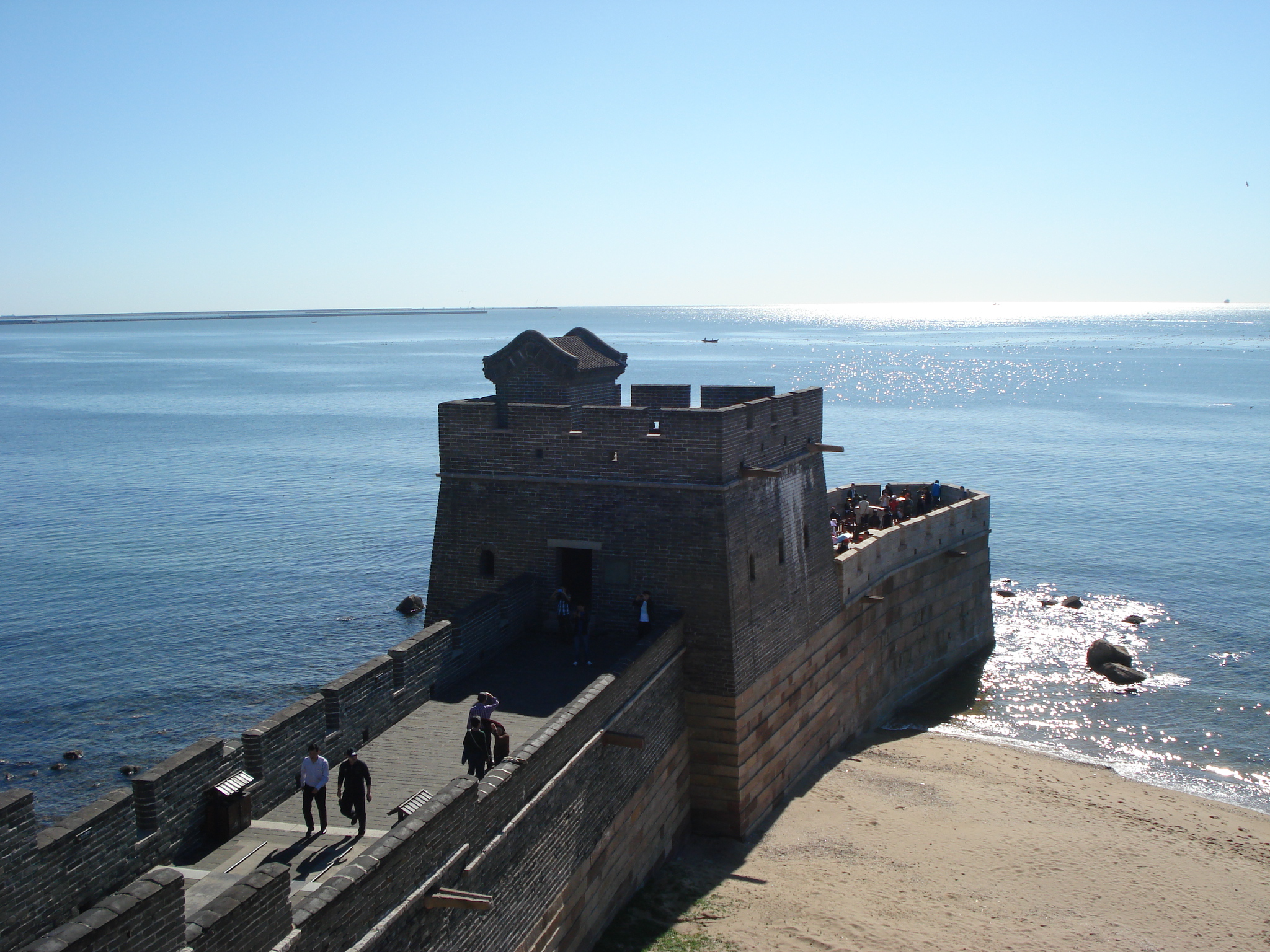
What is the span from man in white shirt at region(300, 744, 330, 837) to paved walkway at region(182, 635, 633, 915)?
0.21 meters

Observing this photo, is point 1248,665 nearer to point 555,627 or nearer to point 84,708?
point 555,627

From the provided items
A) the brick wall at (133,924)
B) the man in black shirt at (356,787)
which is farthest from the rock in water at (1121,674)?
the brick wall at (133,924)

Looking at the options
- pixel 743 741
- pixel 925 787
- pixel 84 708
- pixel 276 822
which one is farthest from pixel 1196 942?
pixel 84 708

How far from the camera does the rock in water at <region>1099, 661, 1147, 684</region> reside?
106 feet

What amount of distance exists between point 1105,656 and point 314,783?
92.2 ft

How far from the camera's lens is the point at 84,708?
99.2ft

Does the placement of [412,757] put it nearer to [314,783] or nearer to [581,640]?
[314,783]

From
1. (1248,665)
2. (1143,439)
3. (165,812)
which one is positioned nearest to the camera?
(165,812)

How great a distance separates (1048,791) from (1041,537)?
1147 inches

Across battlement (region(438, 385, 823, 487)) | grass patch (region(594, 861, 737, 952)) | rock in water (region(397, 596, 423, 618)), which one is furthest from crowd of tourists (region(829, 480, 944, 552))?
rock in water (region(397, 596, 423, 618))

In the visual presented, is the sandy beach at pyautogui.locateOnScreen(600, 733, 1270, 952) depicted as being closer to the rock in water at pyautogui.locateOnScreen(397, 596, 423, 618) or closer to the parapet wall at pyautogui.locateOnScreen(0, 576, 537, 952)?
the parapet wall at pyautogui.locateOnScreen(0, 576, 537, 952)

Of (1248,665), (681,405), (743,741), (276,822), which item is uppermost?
(681,405)

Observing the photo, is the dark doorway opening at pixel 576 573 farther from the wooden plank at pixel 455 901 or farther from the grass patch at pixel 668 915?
the wooden plank at pixel 455 901

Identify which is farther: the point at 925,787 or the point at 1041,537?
the point at 1041,537
